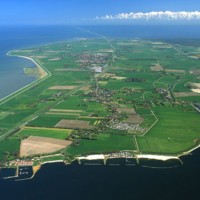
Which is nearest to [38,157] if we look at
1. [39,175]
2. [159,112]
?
[39,175]

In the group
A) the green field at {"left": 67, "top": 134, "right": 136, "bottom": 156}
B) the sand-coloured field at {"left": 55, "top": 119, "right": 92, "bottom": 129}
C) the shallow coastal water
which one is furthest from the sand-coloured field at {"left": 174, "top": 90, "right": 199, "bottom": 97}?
the shallow coastal water

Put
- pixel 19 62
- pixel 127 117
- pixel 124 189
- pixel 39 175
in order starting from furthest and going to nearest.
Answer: pixel 19 62, pixel 127 117, pixel 39 175, pixel 124 189

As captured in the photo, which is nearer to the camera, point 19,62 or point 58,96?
point 58,96

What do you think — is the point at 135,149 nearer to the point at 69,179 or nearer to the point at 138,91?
the point at 69,179

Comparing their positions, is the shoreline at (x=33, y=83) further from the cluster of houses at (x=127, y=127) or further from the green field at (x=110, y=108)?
the cluster of houses at (x=127, y=127)

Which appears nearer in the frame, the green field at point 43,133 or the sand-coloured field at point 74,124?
the green field at point 43,133

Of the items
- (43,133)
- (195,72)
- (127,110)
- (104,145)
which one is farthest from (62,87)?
(195,72)

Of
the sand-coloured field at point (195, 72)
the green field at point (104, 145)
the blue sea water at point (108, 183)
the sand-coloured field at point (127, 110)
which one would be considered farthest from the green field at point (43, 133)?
the sand-coloured field at point (195, 72)
